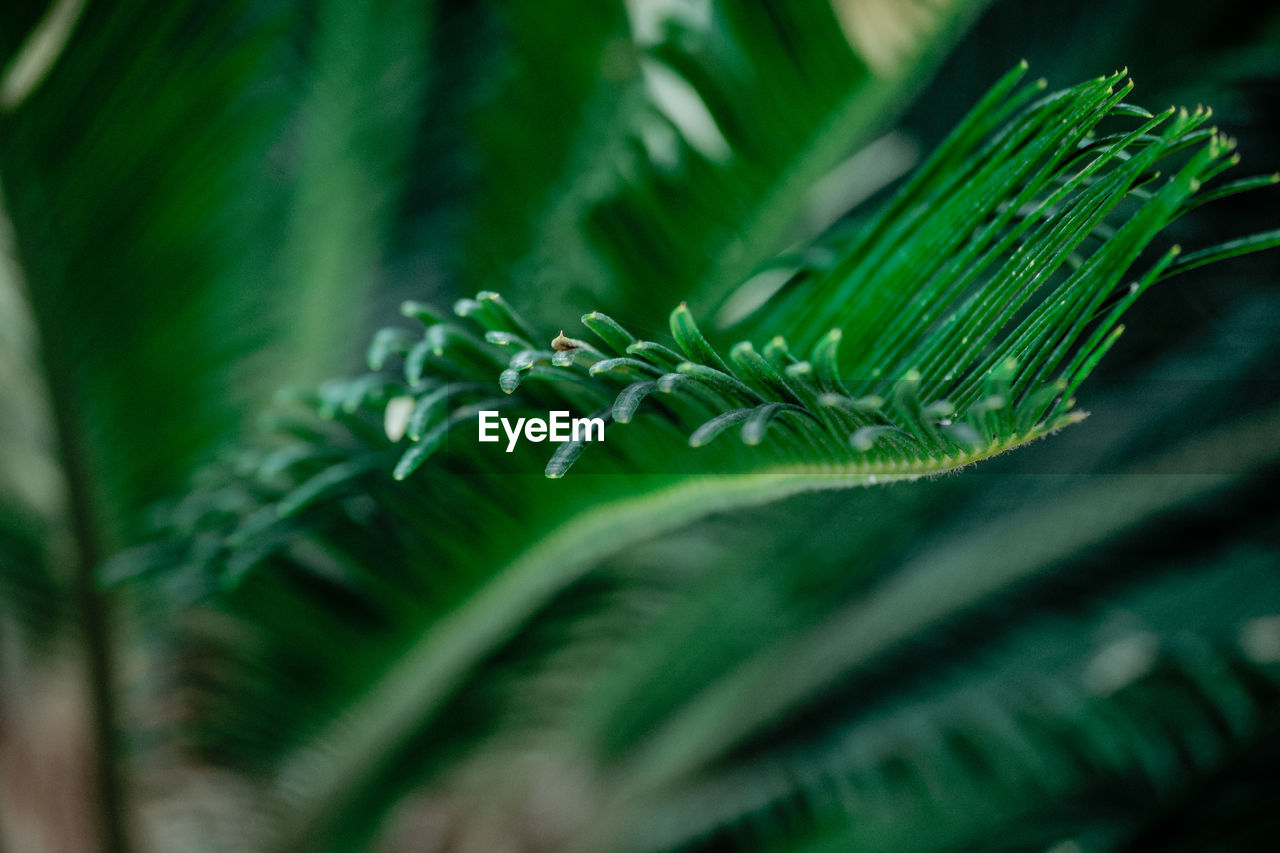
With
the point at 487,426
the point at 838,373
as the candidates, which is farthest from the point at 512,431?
the point at 838,373

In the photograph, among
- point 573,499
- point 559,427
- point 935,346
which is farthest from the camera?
point 573,499

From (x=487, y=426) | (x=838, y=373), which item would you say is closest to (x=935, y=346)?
(x=838, y=373)

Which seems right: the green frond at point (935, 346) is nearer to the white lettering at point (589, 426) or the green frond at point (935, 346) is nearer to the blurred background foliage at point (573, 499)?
the white lettering at point (589, 426)

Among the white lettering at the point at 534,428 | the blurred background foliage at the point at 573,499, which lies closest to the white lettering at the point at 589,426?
the white lettering at the point at 534,428

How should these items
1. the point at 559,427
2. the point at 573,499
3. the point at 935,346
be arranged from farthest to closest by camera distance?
the point at 573,499 < the point at 559,427 < the point at 935,346

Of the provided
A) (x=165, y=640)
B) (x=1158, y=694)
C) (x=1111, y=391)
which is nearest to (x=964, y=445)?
→ (x=1158, y=694)

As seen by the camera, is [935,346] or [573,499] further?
[573,499]

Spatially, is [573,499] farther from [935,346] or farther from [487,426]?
[935,346]

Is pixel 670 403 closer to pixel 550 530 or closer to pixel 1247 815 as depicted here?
pixel 550 530

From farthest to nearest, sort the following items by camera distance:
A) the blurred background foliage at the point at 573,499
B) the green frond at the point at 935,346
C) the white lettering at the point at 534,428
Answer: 1. the blurred background foliage at the point at 573,499
2. the white lettering at the point at 534,428
3. the green frond at the point at 935,346
